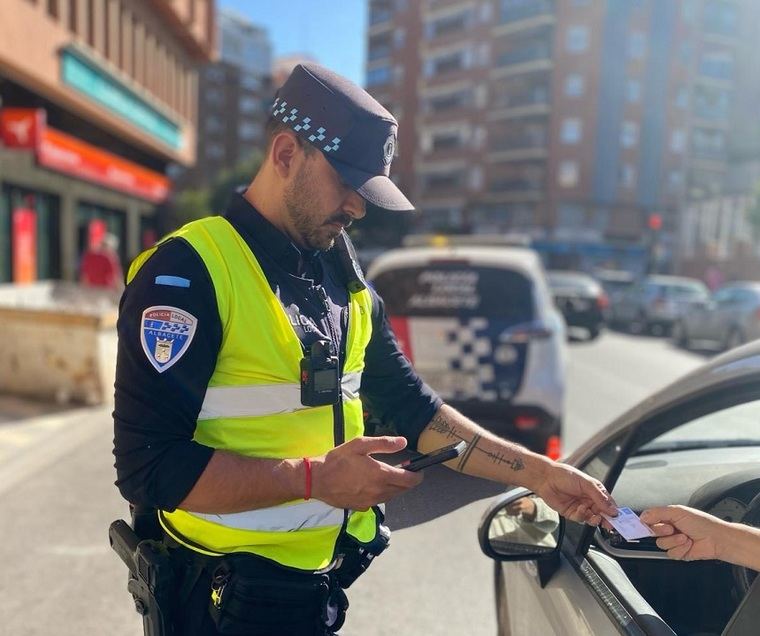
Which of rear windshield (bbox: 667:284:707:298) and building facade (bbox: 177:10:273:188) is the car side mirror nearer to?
rear windshield (bbox: 667:284:707:298)

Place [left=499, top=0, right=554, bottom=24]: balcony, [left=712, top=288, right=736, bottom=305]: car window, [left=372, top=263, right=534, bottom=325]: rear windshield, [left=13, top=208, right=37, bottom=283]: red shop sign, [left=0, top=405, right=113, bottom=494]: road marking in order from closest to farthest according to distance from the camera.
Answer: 1. [left=372, top=263, right=534, bottom=325]: rear windshield
2. [left=0, top=405, right=113, bottom=494]: road marking
3. [left=712, top=288, right=736, bottom=305]: car window
4. [left=13, top=208, right=37, bottom=283]: red shop sign
5. [left=499, top=0, right=554, bottom=24]: balcony

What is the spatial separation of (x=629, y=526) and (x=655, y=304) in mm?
19386

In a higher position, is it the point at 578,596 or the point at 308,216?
the point at 308,216

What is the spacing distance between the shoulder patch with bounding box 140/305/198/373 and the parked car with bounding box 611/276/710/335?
1911 cm

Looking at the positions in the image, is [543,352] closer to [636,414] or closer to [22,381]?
[636,414]

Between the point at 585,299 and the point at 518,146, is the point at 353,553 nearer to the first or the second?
the point at 585,299

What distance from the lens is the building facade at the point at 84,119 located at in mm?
16234

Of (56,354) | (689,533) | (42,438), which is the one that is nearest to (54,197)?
(56,354)

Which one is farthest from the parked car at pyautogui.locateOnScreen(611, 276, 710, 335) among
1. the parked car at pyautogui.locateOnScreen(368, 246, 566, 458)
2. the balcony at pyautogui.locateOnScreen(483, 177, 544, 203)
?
the balcony at pyautogui.locateOnScreen(483, 177, 544, 203)

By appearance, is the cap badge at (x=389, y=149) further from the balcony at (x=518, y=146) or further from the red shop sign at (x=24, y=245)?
the balcony at (x=518, y=146)

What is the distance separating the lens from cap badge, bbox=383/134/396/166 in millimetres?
1597

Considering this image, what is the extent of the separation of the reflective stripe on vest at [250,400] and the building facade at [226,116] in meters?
78.2

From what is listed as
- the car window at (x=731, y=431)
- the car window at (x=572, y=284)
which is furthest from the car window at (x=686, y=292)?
the car window at (x=731, y=431)

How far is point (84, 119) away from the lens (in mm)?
20797
